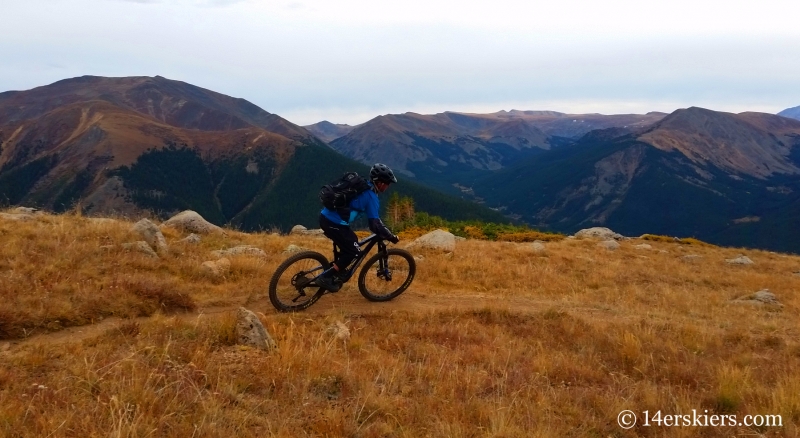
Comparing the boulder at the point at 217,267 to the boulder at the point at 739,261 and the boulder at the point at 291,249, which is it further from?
the boulder at the point at 739,261

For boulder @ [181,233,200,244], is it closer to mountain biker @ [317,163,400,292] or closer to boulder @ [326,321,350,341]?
mountain biker @ [317,163,400,292]

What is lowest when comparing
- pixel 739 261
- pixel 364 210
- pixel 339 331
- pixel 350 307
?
pixel 739 261

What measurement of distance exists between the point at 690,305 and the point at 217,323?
523 inches

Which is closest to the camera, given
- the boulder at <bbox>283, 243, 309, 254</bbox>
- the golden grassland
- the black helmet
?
the golden grassland

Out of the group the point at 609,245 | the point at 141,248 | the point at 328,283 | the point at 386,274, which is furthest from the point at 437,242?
the point at 609,245

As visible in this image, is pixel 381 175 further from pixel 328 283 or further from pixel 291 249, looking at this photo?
pixel 291 249

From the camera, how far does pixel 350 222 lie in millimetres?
9625

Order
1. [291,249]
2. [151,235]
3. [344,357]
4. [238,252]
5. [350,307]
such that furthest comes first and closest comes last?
[291,249], [238,252], [151,235], [350,307], [344,357]

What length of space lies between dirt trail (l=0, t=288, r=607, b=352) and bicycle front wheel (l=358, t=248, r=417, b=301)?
0.80 ft

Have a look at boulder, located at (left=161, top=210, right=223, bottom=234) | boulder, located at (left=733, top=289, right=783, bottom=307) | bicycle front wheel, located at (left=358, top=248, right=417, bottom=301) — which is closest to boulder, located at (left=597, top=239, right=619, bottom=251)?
boulder, located at (left=733, top=289, right=783, bottom=307)

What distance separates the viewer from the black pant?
9.45 metres

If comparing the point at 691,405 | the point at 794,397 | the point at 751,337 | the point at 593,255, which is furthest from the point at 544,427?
the point at 593,255

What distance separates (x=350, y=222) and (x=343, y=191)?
0.79m

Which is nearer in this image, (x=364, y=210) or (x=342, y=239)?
(x=364, y=210)
